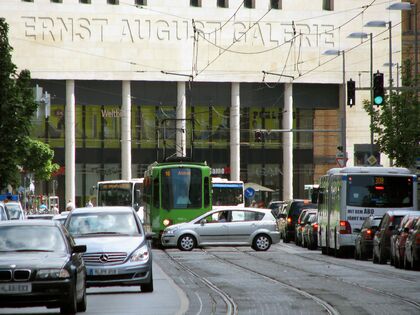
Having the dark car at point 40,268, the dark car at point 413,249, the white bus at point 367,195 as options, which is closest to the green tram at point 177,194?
the white bus at point 367,195

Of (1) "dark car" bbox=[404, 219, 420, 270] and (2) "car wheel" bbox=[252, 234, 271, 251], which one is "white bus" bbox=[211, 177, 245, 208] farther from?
(1) "dark car" bbox=[404, 219, 420, 270]

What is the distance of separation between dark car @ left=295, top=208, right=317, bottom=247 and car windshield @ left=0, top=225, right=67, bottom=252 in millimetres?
32445

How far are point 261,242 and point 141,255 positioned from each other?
963 inches

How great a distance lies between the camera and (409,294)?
71.4 feet

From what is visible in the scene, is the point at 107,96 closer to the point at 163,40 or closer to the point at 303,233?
the point at 163,40

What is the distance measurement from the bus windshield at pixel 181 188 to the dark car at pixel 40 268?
3225 cm

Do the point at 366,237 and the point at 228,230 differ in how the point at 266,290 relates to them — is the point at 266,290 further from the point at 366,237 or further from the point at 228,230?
the point at 228,230

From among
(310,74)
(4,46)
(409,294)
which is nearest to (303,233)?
(4,46)

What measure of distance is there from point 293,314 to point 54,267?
10.2 ft

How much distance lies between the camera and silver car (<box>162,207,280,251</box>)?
149 feet

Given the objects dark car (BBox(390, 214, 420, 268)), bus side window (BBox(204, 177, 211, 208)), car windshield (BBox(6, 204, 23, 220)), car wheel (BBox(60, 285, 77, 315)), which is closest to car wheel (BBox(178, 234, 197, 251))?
bus side window (BBox(204, 177, 211, 208))

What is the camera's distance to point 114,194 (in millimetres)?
65375

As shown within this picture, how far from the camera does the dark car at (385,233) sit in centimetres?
3450

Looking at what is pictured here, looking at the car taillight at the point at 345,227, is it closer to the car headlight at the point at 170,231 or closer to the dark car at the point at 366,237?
the dark car at the point at 366,237
